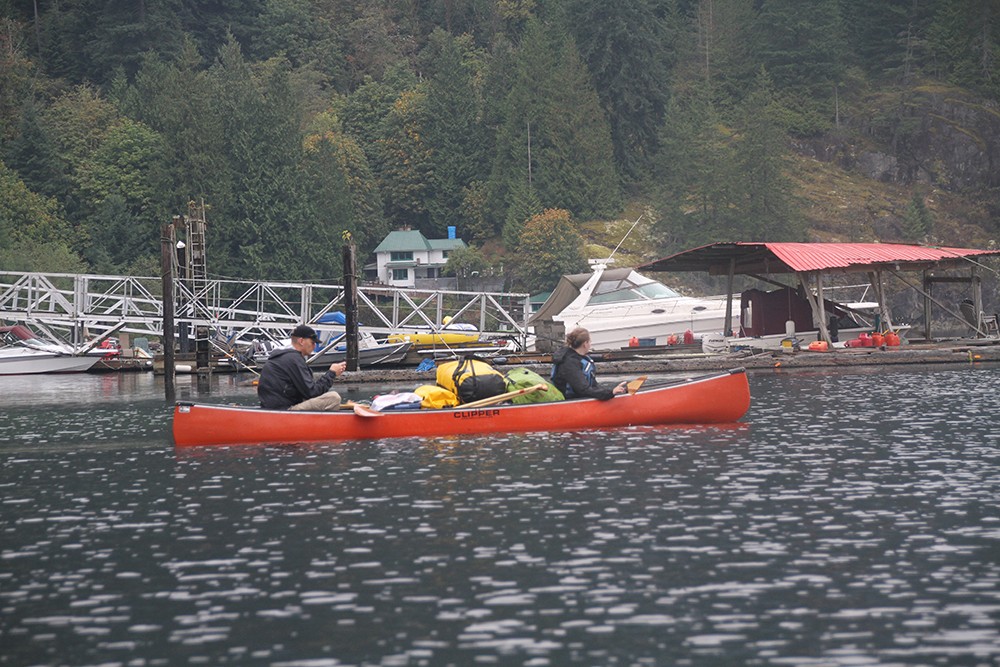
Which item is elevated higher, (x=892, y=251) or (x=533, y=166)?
(x=533, y=166)

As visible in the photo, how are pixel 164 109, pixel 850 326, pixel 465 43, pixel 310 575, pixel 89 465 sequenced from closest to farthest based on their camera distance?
pixel 310 575
pixel 89 465
pixel 850 326
pixel 164 109
pixel 465 43

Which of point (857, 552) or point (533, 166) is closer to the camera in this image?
point (857, 552)

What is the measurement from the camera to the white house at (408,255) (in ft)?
287

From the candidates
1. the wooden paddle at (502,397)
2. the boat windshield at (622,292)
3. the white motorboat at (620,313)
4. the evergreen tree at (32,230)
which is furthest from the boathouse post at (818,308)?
the evergreen tree at (32,230)

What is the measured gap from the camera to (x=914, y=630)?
422 inches

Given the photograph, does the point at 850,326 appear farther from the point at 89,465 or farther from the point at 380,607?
the point at 380,607

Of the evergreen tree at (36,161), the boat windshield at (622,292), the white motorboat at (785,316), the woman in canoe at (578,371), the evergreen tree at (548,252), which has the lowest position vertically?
the woman in canoe at (578,371)

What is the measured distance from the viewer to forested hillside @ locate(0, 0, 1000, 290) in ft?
262

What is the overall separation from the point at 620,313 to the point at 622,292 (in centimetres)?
97

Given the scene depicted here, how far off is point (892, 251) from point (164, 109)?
56395 millimetres

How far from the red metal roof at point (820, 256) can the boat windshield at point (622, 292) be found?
1.39m

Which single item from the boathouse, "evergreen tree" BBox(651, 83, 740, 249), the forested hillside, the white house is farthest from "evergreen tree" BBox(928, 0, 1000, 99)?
the boathouse

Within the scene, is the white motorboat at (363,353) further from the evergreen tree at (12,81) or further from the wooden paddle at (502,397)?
the evergreen tree at (12,81)

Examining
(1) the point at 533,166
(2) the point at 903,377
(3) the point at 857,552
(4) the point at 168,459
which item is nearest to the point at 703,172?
(1) the point at 533,166
